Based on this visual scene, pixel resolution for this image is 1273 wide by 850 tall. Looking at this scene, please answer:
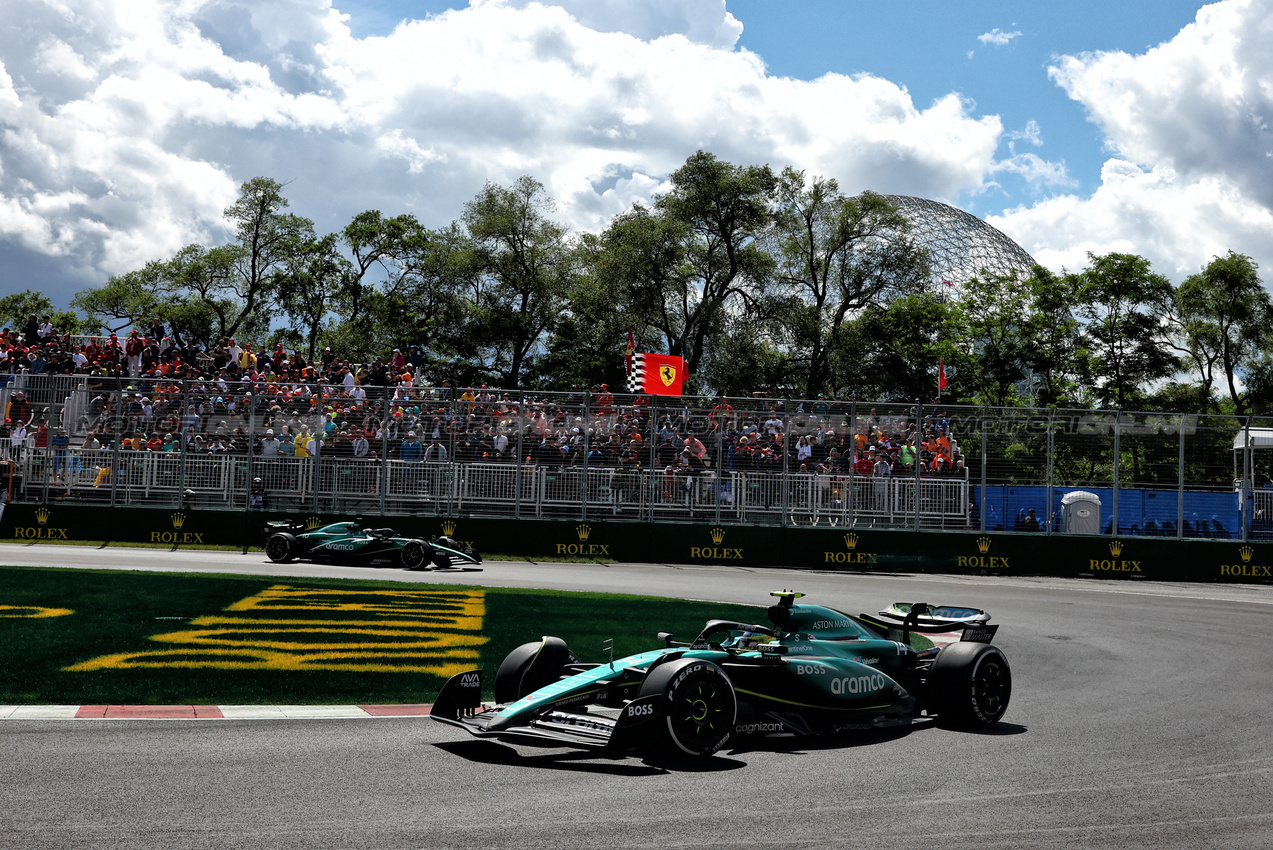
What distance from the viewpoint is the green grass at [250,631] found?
9.22 m

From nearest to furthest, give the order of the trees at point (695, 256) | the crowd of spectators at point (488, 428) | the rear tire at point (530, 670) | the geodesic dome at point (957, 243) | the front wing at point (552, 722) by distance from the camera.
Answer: the front wing at point (552, 722) → the rear tire at point (530, 670) → the crowd of spectators at point (488, 428) → the trees at point (695, 256) → the geodesic dome at point (957, 243)

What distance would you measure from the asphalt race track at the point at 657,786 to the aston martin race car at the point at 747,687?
0.65 ft

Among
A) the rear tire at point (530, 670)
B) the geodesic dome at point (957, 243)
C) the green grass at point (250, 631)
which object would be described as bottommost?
the green grass at point (250, 631)

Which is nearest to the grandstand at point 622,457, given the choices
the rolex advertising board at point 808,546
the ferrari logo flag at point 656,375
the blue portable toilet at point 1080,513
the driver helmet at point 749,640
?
Answer: the blue portable toilet at point 1080,513

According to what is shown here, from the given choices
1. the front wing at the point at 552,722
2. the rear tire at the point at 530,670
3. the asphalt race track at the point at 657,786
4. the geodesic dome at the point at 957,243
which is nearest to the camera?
the asphalt race track at the point at 657,786

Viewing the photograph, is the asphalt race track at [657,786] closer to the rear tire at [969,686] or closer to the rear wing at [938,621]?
the rear tire at [969,686]

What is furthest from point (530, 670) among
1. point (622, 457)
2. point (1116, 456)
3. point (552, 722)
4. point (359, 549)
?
point (1116, 456)

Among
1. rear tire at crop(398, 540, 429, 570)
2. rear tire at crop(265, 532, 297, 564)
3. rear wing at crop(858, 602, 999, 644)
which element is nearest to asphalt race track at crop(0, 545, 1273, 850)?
rear wing at crop(858, 602, 999, 644)

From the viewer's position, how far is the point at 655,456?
81.7 ft

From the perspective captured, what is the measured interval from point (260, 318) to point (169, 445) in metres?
38.1

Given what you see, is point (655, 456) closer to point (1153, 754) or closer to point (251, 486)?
point (251, 486)

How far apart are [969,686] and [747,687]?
2008mm

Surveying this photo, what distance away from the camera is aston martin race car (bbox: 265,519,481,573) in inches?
798

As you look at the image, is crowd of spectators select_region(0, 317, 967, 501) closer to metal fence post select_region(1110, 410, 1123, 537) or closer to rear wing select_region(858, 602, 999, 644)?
metal fence post select_region(1110, 410, 1123, 537)
